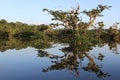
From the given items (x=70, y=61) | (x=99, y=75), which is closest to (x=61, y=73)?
(x=99, y=75)

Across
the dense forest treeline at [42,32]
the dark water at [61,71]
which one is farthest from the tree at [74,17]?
the dark water at [61,71]

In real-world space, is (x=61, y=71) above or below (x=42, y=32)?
below

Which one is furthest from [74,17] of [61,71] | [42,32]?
[61,71]

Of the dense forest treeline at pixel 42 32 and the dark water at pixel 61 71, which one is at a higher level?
the dense forest treeline at pixel 42 32

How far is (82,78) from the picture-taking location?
38.9 ft

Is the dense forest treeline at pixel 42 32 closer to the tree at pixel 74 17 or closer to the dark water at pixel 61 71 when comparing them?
the tree at pixel 74 17

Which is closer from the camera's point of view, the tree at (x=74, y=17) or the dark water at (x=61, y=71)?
the dark water at (x=61, y=71)

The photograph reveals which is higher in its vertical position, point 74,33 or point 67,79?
point 74,33

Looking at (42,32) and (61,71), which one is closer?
(61,71)

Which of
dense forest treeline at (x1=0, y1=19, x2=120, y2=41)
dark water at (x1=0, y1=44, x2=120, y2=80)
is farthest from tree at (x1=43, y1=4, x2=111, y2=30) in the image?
dark water at (x1=0, y1=44, x2=120, y2=80)

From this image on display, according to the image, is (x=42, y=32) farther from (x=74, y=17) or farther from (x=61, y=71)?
(x=61, y=71)

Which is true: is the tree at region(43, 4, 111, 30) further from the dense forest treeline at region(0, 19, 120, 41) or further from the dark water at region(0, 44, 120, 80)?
the dark water at region(0, 44, 120, 80)

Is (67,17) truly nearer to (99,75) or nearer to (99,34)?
(99,34)

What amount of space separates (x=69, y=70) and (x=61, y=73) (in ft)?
2.07
